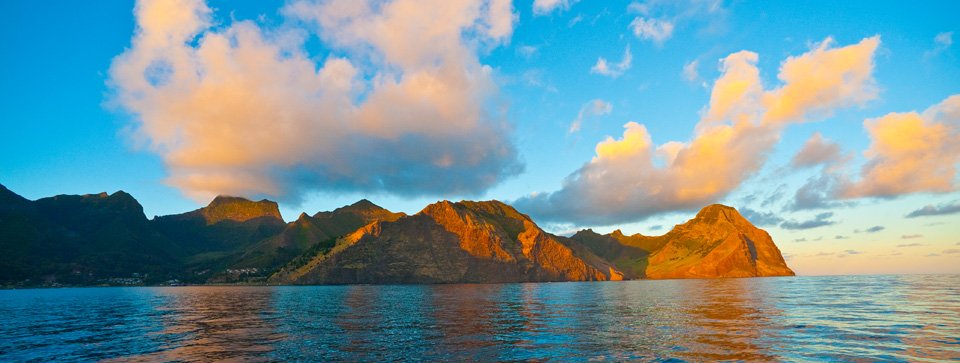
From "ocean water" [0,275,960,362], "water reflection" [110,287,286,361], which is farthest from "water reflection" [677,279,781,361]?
"water reflection" [110,287,286,361]

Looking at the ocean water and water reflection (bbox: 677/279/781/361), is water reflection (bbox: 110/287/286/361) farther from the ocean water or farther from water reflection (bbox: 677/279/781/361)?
water reflection (bbox: 677/279/781/361)

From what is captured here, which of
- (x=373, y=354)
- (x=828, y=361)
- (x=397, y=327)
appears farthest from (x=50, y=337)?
(x=828, y=361)

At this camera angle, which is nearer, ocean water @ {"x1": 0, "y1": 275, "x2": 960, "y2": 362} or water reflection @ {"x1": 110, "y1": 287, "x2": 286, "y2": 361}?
ocean water @ {"x1": 0, "y1": 275, "x2": 960, "y2": 362}

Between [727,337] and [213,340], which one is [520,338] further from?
[213,340]

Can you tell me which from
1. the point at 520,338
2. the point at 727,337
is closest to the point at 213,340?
the point at 520,338

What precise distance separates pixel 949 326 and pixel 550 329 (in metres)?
41.4

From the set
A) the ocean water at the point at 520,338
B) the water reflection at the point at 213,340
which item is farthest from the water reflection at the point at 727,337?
the water reflection at the point at 213,340

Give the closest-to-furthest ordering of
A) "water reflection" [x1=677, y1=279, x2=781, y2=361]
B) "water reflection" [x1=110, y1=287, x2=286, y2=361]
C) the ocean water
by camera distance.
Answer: "water reflection" [x1=677, y1=279, x2=781, y2=361], the ocean water, "water reflection" [x1=110, y1=287, x2=286, y2=361]

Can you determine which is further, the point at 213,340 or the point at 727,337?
the point at 213,340

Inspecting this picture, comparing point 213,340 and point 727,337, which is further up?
point 727,337

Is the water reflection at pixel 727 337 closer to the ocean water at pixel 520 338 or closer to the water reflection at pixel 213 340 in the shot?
the ocean water at pixel 520 338

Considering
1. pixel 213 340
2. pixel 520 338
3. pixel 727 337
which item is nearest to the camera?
pixel 727 337

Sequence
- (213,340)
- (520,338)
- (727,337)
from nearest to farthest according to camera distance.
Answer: (727,337), (520,338), (213,340)

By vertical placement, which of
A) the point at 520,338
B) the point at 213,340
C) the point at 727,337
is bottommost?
the point at 213,340
